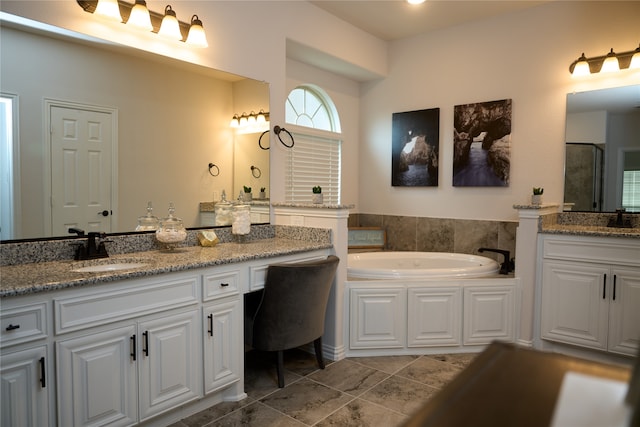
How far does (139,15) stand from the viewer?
2.33 m

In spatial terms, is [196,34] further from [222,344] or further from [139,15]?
[222,344]

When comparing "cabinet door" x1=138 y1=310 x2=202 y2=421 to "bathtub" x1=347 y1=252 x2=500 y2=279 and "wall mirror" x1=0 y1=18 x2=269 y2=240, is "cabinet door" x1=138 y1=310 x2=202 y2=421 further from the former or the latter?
"bathtub" x1=347 y1=252 x2=500 y2=279

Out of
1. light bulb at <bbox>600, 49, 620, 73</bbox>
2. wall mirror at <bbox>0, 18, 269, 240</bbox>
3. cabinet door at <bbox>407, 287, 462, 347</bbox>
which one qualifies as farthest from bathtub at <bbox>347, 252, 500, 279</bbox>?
light bulb at <bbox>600, 49, 620, 73</bbox>

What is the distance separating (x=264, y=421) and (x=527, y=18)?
374cm

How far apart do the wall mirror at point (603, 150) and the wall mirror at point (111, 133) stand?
2.59m

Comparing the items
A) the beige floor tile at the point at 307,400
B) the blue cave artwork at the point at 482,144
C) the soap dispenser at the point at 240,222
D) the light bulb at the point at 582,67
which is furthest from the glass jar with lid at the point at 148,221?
the light bulb at the point at 582,67

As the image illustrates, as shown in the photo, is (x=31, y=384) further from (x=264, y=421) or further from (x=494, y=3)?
(x=494, y=3)

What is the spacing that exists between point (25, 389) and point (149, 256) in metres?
0.89

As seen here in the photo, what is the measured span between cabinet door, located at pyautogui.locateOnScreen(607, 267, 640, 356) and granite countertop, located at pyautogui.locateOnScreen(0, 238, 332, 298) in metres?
1.99

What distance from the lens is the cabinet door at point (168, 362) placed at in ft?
6.57

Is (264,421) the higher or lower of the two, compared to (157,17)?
lower

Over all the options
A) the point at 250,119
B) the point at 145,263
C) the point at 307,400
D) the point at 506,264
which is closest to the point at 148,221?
the point at 145,263

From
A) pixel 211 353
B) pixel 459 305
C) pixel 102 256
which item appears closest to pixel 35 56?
pixel 102 256

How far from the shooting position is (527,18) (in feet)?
12.1
